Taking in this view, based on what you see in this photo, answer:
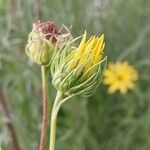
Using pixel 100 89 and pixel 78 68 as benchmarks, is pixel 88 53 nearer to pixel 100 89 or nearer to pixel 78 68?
pixel 78 68

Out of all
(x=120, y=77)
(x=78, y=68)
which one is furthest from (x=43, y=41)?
(x=120, y=77)

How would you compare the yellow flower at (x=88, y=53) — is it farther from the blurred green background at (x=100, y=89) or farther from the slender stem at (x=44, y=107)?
the blurred green background at (x=100, y=89)

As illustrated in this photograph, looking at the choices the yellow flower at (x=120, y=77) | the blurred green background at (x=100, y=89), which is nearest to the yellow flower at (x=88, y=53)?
the blurred green background at (x=100, y=89)

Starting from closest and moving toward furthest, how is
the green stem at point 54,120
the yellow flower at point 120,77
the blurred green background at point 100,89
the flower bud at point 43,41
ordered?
the green stem at point 54,120 < the flower bud at point 43,41 < the blurred green background at point 100,89 < the yellow flower at point 120,77

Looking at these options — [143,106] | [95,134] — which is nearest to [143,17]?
[143,106]

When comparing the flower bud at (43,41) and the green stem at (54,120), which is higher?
the flower bud at (43,41)

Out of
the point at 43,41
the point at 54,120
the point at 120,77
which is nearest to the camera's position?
the point at 54,120

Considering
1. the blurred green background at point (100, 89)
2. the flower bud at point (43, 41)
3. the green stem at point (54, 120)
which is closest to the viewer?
the green stem at point (54, 120)

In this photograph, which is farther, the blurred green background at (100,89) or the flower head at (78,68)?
the blurred green background at (100,89)
